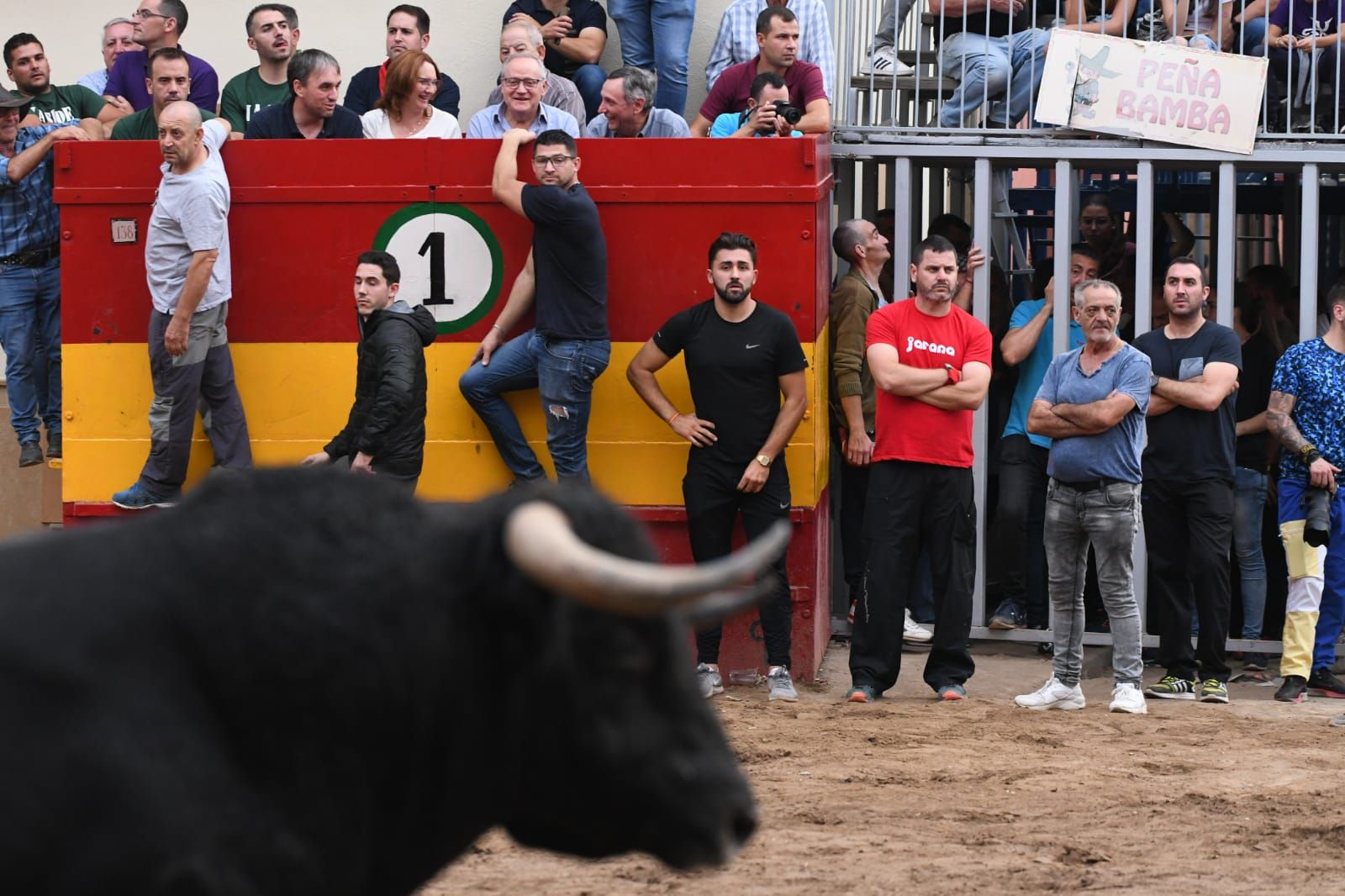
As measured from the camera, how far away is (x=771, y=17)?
399 inches

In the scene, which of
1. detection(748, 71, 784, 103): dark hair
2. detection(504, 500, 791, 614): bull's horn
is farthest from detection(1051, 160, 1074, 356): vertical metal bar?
detection(504, 500, 791, 614): bull's horn

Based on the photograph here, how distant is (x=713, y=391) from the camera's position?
9.28 m

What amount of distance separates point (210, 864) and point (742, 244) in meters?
6.57

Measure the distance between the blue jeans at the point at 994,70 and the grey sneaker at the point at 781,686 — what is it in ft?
10.9

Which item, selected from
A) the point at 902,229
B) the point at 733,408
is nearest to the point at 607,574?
the point at 733,408

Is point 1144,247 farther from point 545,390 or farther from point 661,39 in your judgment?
point 545,390

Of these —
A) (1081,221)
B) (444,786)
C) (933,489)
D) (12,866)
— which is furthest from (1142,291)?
(12,866)

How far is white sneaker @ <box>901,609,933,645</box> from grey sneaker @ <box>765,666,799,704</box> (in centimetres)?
145

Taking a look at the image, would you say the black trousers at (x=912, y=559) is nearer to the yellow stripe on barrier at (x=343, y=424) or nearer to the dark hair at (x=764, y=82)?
the yellow stripe on barrier at (x=343, y=424)

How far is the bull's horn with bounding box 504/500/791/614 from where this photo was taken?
294 cm

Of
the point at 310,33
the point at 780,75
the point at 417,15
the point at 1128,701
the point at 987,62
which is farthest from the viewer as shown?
the point at 310,33

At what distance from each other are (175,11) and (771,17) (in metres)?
3.50

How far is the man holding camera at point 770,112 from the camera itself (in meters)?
9.72

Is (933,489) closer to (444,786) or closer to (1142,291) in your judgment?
(1142,291)
